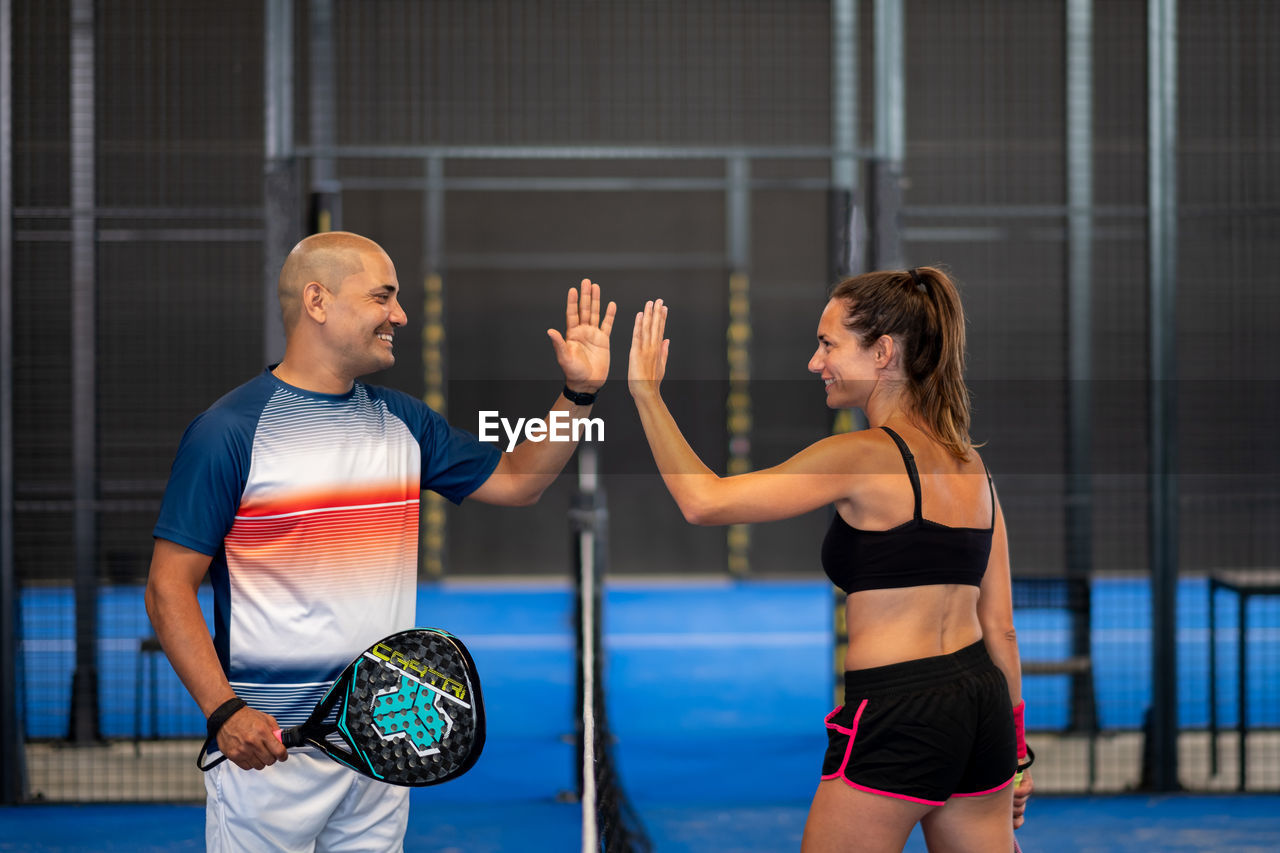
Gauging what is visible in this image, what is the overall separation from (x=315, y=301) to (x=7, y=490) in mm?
2958

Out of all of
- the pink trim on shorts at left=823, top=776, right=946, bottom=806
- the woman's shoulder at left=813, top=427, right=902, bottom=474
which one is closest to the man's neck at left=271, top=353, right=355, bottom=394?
the woman's shoulder at left=813, top=427, right=902, bottom=474

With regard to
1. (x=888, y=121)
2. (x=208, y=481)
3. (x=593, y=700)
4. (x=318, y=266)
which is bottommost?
(x=593, y=700)

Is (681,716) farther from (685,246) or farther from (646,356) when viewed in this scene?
(685,246)

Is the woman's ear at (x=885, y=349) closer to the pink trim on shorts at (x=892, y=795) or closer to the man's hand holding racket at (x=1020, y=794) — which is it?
the pink trim on shorts at (x=892, y=795)

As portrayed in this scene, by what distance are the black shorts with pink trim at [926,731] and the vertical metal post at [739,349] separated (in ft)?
25.9

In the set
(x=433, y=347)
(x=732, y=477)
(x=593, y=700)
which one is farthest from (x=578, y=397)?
(x=433, y=347)

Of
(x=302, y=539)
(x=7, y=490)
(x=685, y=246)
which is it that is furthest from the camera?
(x=685, y=246)

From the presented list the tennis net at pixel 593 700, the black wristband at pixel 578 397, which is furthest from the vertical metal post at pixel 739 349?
the black wristband at pixel 578 397

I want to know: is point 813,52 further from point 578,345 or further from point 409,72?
point 578,345

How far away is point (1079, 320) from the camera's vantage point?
5.59 meters

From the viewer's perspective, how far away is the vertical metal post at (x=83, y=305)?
4785 mm

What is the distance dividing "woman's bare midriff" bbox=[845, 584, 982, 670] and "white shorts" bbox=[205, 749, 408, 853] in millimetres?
1050

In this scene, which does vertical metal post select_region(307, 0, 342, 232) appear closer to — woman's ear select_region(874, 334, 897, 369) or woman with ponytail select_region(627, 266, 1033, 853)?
woman with ponytail select_region(627, 266, 1033, 853)

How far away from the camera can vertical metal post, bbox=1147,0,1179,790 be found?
192 inches
